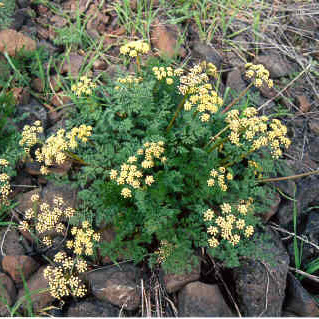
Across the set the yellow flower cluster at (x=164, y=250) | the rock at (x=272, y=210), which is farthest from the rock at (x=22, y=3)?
the rock at (x=272, y=210)

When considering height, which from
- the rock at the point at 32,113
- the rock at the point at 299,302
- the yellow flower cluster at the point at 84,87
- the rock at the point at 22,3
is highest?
the rock at the point at 22,3

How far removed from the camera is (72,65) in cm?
464

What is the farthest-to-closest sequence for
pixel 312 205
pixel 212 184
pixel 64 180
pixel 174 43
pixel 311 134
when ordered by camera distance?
pixel 174 43 < pixel 311 134 < pixel 312 205 < pixel 64 180 < pixel 212 184

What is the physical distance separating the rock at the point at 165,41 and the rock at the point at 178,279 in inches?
129

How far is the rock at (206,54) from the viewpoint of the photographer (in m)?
4.84

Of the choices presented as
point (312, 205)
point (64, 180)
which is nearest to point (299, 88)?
point (312, 205)

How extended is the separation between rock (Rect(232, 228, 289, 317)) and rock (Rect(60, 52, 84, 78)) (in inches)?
141

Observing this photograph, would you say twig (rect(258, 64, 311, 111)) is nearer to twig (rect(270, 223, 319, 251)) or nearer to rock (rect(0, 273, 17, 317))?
twig (rect(270, 223, 319, 251))

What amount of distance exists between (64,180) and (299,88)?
3975mm

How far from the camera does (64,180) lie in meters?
3.52

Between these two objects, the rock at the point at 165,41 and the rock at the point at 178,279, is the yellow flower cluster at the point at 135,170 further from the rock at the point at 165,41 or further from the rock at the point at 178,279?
the rock at the point at 165,41

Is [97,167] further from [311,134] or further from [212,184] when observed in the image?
[311,134]

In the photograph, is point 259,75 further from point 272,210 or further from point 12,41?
point 12,41

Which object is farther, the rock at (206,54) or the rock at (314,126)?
the rock at (206,54)
